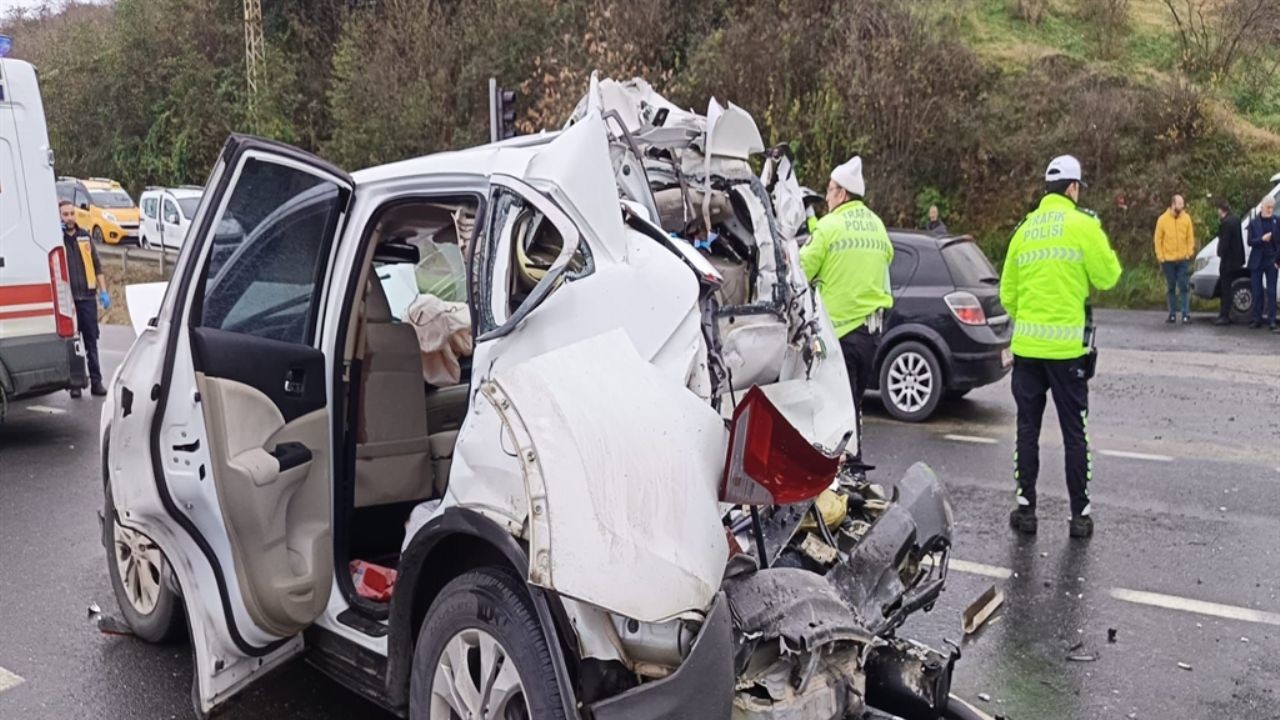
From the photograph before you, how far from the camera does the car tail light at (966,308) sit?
9.06 metres

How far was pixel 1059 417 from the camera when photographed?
228 inches

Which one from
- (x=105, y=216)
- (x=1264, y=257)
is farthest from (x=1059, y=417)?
(x=105, y=216)

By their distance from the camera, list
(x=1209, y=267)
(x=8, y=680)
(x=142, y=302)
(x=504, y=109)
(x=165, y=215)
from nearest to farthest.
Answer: (x=8, y=680), (x=142, y=302), (x=504, y=109), (x=1209, y=267), (x=165, y=215)

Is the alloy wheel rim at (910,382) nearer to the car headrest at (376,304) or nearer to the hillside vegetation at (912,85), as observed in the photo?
the car headrest at (376,304)

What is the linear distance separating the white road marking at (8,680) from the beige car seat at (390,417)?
5.41ft

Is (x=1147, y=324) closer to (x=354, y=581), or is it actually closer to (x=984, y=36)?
(x=984, y=36)

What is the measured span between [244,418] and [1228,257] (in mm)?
15482

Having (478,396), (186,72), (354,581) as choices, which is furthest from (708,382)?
(186,72)

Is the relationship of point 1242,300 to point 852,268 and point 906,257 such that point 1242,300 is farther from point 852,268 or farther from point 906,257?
point 852,268

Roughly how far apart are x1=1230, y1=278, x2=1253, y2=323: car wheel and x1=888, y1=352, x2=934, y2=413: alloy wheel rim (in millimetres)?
8688

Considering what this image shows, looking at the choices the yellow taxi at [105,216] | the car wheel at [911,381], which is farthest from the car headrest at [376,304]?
the yellow taxi at [105,216]

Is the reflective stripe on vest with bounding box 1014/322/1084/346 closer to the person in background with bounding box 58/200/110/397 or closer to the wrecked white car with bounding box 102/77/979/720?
the wrecked white car with bounding box 102/77/979/720

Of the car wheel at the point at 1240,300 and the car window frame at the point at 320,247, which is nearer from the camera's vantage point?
the car window frame at the point at 320,247

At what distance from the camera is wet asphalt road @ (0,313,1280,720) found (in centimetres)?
415
